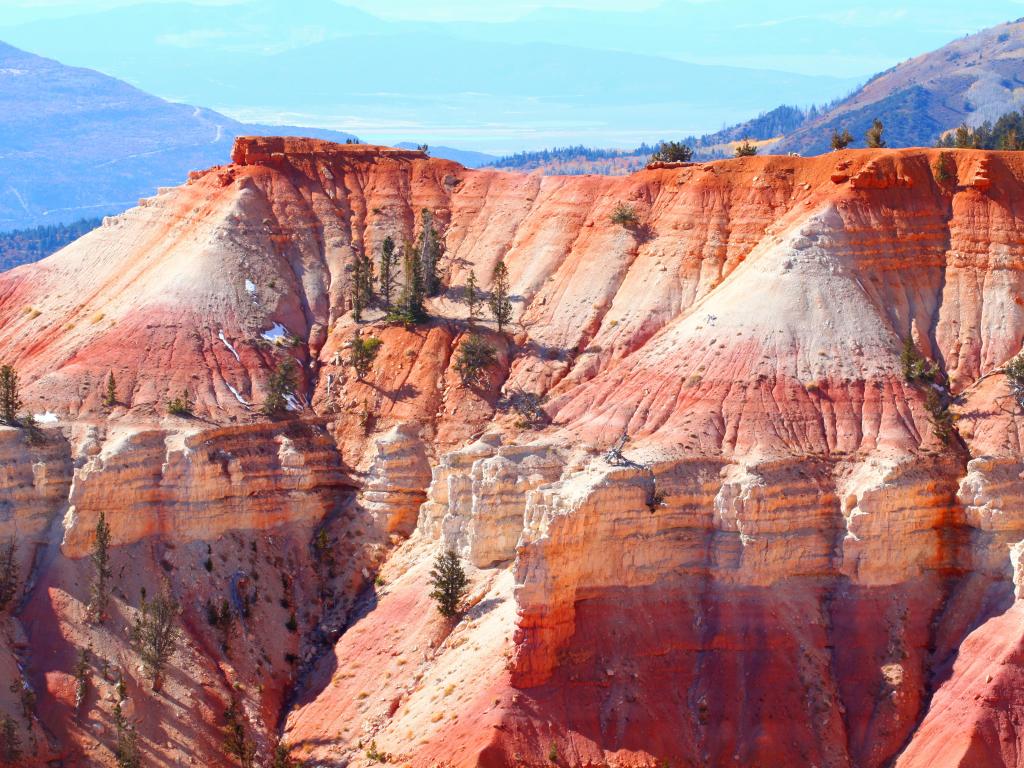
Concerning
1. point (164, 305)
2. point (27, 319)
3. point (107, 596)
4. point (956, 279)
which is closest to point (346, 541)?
point (107, 596)

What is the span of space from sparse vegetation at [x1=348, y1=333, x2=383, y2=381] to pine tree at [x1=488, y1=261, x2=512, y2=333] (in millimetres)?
6284

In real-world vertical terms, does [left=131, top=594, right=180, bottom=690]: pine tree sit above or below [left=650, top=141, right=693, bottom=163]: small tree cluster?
below

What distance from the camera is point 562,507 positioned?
71312 millimetres

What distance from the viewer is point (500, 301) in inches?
3568

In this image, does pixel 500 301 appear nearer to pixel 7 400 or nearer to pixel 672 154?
pixel 672 154

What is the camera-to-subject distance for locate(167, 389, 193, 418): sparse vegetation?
84.2m

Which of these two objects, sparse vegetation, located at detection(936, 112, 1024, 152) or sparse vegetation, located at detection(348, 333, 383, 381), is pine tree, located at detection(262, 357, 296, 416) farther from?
sparse vegetation, located at detection(936, 112, 1024, 152)

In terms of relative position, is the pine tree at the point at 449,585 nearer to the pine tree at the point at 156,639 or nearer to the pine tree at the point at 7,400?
the pine tree at the point at 156,639

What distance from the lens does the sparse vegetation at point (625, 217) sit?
93.7m

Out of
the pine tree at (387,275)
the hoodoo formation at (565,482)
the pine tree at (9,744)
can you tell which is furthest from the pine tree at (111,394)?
the pine tree at (9,744)

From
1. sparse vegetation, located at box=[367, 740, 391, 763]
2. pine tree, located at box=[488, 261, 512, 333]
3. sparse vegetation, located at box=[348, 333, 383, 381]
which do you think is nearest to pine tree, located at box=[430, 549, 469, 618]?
sparse vegetation, located at box=[367, 740, 391, 763]

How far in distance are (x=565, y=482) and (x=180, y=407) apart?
21.4m

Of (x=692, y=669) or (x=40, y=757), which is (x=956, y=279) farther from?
(x=40, y=757)

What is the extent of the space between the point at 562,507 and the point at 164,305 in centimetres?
3053
